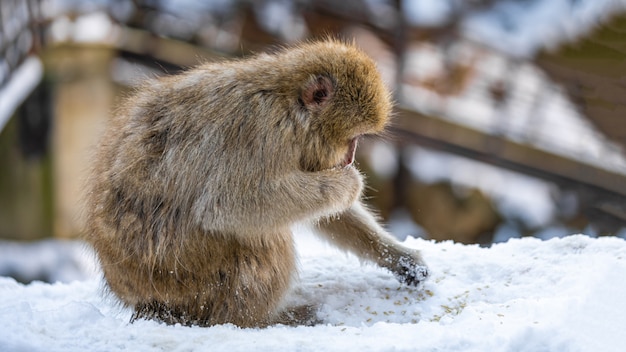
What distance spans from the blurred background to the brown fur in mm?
6450

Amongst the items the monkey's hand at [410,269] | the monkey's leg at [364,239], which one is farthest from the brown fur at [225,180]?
the monkey's hand at [410,269]

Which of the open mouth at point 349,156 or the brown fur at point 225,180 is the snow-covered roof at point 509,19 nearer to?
the open mouth at point 349,156

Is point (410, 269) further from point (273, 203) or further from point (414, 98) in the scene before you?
point (414, 98)

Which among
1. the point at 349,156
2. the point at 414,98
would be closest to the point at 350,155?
the point at 349,156

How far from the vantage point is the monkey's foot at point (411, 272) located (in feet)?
13.9

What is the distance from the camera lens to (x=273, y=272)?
148 inches

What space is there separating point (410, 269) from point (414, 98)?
7.25 meters

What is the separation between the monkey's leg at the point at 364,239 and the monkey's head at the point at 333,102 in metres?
0.53

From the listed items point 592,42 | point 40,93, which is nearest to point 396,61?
point 592,42

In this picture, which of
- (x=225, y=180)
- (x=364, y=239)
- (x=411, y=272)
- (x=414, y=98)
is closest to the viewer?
(x=225, y=180)

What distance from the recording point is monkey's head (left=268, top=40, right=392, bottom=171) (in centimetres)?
376

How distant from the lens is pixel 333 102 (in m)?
3.80

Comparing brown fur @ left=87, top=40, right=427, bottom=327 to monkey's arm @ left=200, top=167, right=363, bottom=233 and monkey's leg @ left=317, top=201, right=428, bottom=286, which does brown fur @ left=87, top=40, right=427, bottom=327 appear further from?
monkey's leg @ left=317, top=201, right=428, bottom=286

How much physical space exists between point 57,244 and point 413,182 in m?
4.99
